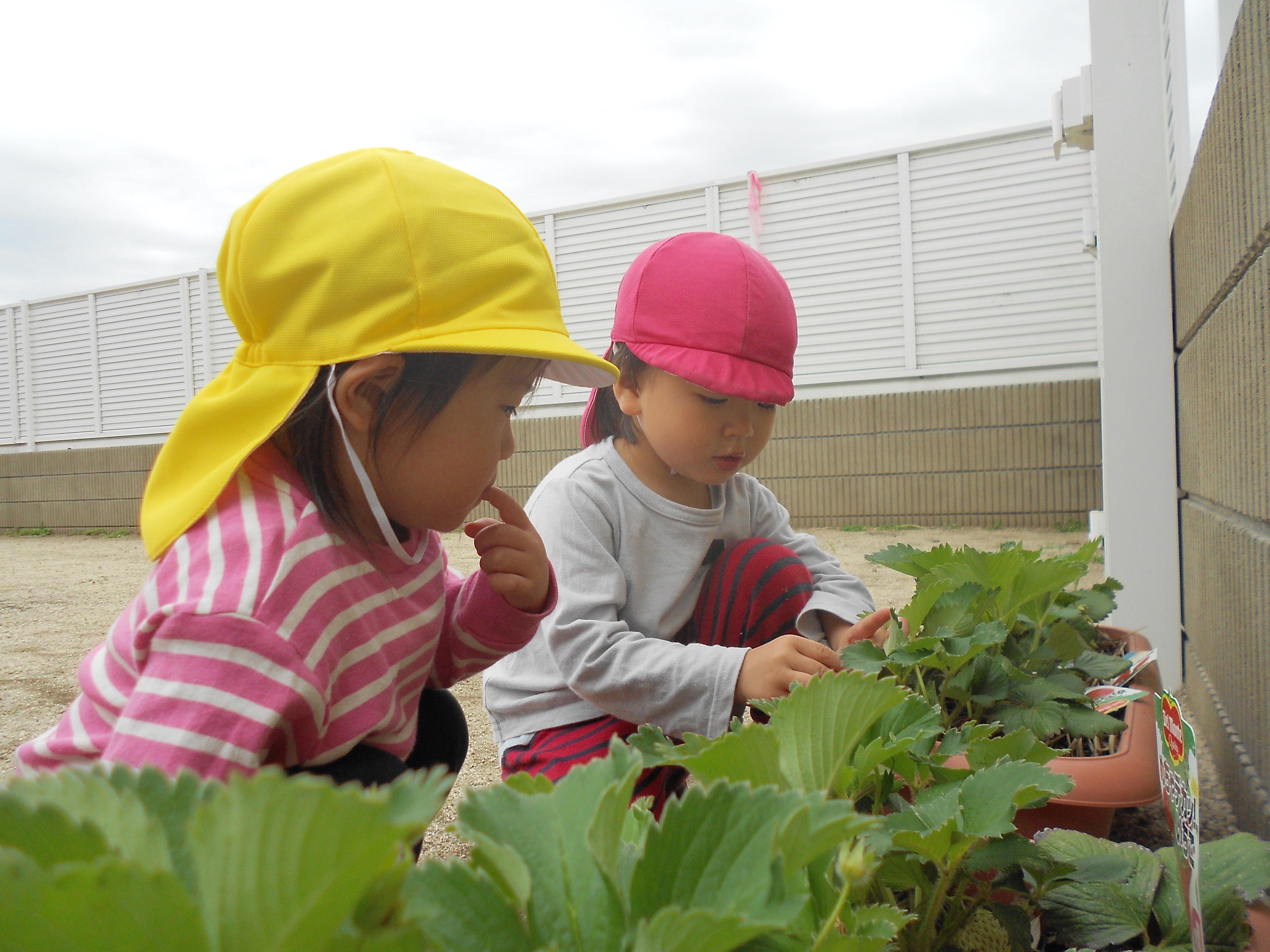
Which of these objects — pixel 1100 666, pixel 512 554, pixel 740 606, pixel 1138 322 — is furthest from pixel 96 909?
pixel 1138 322

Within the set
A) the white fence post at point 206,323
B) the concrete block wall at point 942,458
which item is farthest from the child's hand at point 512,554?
the white fence post at point 206,323

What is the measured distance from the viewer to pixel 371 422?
36.5 inches

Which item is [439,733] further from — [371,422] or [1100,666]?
[1100,666]

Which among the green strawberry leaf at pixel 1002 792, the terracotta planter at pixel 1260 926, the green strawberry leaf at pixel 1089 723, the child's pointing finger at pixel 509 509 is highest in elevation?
the child's pointing finger at pixel 509 509

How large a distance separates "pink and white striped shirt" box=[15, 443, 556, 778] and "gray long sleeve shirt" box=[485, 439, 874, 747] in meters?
0.29

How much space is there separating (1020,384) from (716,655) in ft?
20.2

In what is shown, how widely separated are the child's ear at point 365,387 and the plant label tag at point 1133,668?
3.33ft

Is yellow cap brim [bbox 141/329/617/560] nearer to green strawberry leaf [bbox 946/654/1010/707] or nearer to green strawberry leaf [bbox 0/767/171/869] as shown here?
green strawberry leaf [bbox 946/654/1010/707]

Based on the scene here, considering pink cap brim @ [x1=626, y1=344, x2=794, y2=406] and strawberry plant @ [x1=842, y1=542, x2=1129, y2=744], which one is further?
pink cap brim @ [x1=626, y1=344, x2=794, y2=406]

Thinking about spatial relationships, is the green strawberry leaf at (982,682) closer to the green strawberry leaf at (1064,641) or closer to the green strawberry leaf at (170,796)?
the green strawberry leaf at (1064,641)

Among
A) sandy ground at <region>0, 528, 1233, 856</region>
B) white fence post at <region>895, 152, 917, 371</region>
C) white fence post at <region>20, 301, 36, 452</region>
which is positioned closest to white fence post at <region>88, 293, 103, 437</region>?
white fence post at <region>20, 301, 36, 452</region>

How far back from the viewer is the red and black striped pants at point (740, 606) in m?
1.44

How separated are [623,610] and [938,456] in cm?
586

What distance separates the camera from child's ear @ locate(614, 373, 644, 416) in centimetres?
155
